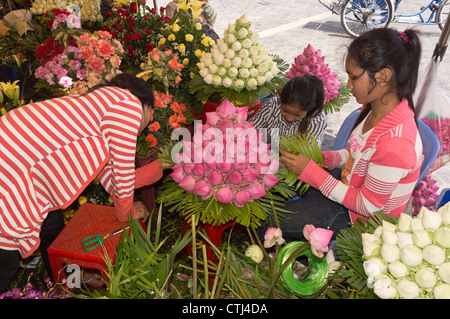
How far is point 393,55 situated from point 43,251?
1897 mm

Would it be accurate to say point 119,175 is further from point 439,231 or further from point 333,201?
point 439,231

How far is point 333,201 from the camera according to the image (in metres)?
1.86

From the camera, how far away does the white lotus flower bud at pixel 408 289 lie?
90cm

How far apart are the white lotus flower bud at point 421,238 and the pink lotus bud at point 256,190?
65 cm

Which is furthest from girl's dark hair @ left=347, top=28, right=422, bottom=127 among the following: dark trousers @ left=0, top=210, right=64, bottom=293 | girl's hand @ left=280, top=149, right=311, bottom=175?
dark trousers @ left=0, top=210, right=64, bottom=293

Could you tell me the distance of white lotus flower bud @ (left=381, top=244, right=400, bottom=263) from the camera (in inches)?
37.5

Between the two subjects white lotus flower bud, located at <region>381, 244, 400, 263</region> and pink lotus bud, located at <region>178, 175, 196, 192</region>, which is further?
pink lotus bud, located at <region>178, 175, 196, 192</region>

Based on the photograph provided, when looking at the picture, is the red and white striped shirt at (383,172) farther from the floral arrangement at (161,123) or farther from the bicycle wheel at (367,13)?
the bicycle wheel at (367,13)

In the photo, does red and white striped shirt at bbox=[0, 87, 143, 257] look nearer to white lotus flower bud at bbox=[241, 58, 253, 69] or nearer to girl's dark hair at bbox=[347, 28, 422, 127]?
white lotus flower bud at bbox=[241, 58, 253, 69]

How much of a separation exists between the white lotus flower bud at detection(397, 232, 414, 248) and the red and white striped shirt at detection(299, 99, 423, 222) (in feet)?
1.96

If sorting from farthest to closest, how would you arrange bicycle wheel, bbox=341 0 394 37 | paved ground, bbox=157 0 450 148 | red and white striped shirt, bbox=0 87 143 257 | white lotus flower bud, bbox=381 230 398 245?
bicycle wheel, bbox=341 0 394 37
paved ground, bbox=157 0 450 148
red and white striped shirt, bbox=0 87 143 257
white lotus flower bud, bbox=381 230 398 245

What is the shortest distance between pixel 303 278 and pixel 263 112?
152cm

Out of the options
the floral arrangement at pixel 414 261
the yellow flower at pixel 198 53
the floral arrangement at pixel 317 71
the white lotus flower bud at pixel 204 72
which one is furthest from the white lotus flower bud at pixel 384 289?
the yellow flower at pixel 198 53

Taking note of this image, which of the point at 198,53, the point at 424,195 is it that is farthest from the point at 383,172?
the point at 198,53
